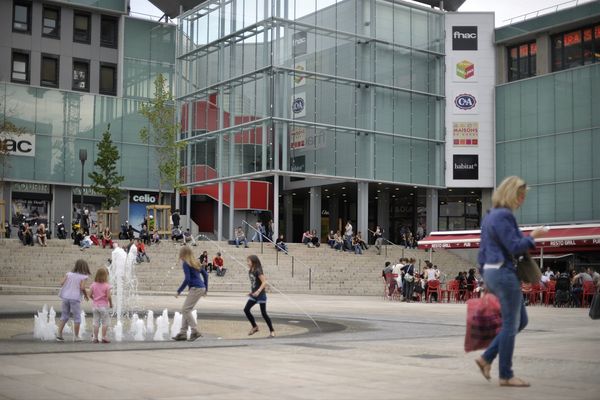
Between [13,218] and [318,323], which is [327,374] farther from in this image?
[13,218]

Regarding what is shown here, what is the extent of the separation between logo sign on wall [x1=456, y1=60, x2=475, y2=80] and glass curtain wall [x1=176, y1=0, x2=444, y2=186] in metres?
1.27

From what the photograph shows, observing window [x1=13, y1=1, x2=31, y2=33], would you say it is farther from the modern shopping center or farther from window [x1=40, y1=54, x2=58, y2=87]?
window [x1=40, y1=54, x2=58, y2=87]

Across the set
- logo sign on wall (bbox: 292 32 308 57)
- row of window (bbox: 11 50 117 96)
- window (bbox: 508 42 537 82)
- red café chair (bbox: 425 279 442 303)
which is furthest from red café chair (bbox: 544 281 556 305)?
row of window (bbox: 11 50 117 96)

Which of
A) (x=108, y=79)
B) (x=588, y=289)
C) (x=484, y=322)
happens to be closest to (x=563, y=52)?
(x=588, y=289)

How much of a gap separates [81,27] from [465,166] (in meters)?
29.7

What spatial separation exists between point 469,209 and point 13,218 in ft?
107

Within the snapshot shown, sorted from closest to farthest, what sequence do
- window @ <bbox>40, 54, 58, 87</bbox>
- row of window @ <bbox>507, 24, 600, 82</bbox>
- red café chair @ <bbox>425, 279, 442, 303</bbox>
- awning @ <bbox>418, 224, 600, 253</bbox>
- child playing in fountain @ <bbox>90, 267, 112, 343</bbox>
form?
child playing in fountain @ <bbox>90, 267, 112, 343</bbox> → awning @ <bbox>418, 224, 600, 253</bbox> → red café chair @ <bbox>425, 279, 442, 303</bbox> → row of window @ <bbox>507, 24, 600, 82</bbox> → window @ <bbox>40, 54, 58, 87</bbox>

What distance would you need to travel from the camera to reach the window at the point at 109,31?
207ft

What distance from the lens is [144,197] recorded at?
63969 mm

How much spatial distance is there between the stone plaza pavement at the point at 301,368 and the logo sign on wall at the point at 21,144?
45544 mm

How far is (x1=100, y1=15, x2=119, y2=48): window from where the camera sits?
63.1 meters

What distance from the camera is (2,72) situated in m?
58.2

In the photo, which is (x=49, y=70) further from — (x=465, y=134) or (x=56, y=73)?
(x=465, y=134)

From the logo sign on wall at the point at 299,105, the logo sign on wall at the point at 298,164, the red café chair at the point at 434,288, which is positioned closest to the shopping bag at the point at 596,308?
the red café chair at the point at 434,288
